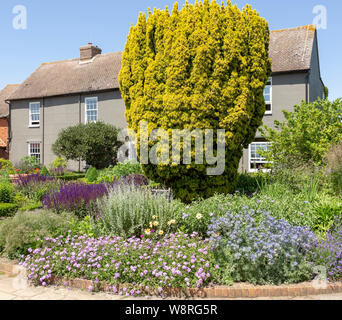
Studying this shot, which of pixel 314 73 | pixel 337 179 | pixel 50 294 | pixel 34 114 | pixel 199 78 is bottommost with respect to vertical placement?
pixel 50 294

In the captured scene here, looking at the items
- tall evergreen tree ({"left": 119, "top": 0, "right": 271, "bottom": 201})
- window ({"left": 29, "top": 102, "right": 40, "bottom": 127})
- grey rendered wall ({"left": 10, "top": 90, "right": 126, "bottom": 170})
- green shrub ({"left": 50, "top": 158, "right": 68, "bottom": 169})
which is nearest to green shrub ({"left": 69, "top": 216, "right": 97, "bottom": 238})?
tall evergreen tree ({"left": 119, "top": 0, "right": 271, "bottom": 201})

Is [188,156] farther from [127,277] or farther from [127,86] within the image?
[127,277]


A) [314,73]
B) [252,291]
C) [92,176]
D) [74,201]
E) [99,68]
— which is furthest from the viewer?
[99,68]

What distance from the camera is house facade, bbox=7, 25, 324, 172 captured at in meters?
17.2

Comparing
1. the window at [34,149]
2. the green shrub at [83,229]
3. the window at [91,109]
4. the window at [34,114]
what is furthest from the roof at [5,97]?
the green shrub at [83,229]

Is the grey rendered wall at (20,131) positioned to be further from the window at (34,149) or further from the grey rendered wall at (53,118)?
the window at (34,149)

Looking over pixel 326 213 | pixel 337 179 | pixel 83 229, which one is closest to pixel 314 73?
pixel 337 179

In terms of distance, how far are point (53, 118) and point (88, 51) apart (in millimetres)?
5433

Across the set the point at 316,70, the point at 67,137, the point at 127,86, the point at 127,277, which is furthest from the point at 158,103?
the point at 316,70

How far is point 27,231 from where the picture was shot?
5.81m

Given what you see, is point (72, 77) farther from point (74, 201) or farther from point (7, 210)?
point (74, 201)

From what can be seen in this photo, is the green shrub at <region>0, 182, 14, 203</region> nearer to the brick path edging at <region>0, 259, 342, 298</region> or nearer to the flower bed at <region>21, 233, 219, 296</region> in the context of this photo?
the flower bed at <region>21, 233, 219, 296</region>

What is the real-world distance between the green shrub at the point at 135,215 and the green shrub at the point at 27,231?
0.80 metres

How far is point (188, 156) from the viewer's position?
789 cm
